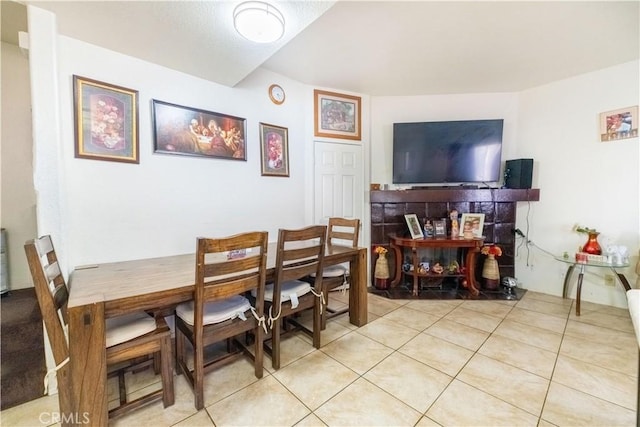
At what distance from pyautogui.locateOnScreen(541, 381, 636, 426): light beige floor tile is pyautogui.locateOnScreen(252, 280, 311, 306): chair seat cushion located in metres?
1.52

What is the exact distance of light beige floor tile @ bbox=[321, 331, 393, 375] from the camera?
1792mm

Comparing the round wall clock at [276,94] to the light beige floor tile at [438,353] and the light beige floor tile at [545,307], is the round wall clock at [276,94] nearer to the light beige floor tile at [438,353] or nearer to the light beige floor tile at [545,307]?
the light beige floor tile at [438,353]

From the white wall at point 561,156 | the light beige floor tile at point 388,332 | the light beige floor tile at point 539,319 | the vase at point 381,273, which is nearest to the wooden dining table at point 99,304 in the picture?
the light beige floor tile at point 388,332

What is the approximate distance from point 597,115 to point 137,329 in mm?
4666

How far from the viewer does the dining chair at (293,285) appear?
166 cm

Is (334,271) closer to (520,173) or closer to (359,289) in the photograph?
(359,289)

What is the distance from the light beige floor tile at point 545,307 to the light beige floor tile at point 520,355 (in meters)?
0.93

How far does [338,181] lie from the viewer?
131 inches

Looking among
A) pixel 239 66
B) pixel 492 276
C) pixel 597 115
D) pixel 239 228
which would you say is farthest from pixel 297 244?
pixel 597 115

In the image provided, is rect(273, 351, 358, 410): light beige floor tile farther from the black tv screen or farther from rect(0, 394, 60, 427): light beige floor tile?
the black tv screen

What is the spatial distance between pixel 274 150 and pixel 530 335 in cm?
298

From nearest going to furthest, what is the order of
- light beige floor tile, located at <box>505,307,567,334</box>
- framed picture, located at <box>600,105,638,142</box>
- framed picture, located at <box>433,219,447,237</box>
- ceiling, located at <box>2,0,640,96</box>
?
ceiling, located at <box>2,0,640,96</box>
light beige floor tile, located at <box>505,307,567,334</box>
framed picture, located at <box>600,105,638,142</box>
framed picture, located at <box>433,219,447,237</box>

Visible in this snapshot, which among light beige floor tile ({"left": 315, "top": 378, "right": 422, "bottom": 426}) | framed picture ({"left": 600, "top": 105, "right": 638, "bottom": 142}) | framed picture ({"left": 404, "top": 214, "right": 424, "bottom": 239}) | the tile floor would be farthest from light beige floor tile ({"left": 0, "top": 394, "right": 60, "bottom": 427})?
framed picture ({"left": 600, "top": 105, "right": 638, "bottom": 142})

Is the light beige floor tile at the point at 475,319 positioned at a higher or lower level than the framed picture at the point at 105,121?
lower
